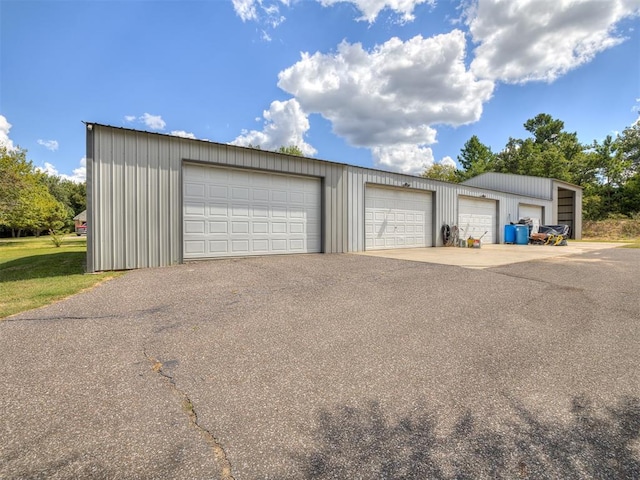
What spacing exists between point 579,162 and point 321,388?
40.1 m

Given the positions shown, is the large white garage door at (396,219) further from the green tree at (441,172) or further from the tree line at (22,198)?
the green tree at (441,172)

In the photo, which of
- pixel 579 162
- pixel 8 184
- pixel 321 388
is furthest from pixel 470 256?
pixel 579 162

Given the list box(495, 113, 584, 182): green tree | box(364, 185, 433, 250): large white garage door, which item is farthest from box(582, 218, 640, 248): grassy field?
box(364, 185, 433, 250): large white garage door

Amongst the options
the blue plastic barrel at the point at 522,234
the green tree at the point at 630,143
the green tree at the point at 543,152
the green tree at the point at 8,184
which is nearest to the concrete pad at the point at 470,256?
the blue plastic barrel at the point at 522,234

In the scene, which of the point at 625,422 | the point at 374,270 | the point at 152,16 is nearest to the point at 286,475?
the point at 625,422

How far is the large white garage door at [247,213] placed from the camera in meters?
8.23

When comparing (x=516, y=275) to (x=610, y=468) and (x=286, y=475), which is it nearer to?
(x=610, y=468)

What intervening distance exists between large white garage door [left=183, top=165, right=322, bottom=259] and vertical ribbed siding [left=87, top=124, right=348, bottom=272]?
0.35m

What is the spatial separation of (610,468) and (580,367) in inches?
51.7

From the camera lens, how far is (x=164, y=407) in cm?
197

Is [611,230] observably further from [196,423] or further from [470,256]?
[196,423]

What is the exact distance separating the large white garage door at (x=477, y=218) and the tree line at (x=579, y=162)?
61.9ft

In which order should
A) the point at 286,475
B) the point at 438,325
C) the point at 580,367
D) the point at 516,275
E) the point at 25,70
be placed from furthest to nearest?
the point at 25,70 → the point at 516,275 → the point at 438,325 → the point at 580,367 → the point at 286,475

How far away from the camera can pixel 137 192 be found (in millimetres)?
7297
